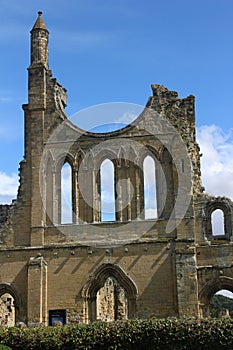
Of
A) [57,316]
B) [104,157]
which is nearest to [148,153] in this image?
[104,157]

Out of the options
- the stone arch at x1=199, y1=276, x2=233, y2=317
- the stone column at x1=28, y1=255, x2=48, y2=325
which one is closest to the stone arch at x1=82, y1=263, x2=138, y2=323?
the stone column at x1=28, y1=255, x2=48, y2=325

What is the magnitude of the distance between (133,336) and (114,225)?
26.6 ft

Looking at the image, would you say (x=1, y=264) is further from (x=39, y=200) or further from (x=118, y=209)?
(x=118, y=209)

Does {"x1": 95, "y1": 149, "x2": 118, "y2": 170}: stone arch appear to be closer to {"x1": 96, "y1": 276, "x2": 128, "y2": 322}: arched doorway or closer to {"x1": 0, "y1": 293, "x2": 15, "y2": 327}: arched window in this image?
{"x1": 0, "y1": 293, "x2": 15, "y2": 327}: arched window

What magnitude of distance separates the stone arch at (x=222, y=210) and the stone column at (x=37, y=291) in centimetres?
Answer: 669

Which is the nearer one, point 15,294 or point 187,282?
point 187,282

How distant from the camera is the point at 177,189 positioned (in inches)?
974

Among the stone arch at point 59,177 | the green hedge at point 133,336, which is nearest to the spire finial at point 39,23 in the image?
the stone arch at point 59,177

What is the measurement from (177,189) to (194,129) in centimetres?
283

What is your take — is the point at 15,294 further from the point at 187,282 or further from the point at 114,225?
the point at 187,282

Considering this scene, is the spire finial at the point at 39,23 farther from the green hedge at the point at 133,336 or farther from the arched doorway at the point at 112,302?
the green hedge at the point at 133,336

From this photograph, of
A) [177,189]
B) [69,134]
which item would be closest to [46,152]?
[69,134]

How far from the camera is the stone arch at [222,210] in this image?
79.9ft

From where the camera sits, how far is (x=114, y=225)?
2489 centimetres
